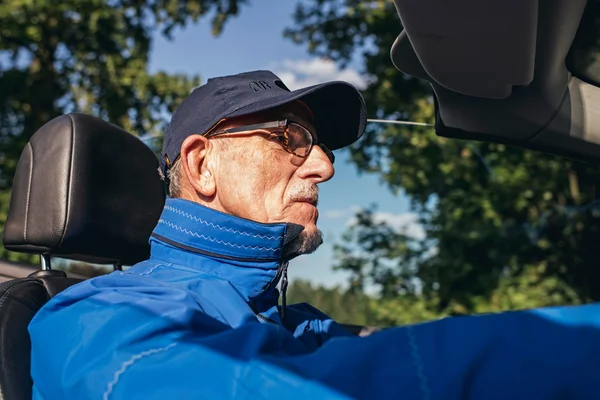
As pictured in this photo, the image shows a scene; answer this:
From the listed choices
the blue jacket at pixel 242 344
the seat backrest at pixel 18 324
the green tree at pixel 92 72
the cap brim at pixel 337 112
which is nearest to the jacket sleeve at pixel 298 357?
the blue jacket at pixel 242 344

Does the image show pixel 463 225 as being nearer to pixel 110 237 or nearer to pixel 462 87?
pixel 110 237

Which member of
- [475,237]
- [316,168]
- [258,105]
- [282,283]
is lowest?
[475,237]

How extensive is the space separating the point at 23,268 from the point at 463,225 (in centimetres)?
413

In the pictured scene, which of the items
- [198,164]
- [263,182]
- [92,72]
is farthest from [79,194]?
[92,72]

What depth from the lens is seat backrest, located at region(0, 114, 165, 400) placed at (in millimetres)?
1987

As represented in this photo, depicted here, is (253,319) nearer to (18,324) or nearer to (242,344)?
(242,344)

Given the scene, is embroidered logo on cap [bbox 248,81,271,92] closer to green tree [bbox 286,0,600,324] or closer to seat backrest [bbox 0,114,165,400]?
seat backrest [bbox 0,114,165,400]

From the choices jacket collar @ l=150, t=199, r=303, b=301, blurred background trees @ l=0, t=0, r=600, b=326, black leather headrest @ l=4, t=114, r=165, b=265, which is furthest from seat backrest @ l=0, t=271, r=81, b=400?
blurred background trees @ l=0, t=0, r=600, b=326

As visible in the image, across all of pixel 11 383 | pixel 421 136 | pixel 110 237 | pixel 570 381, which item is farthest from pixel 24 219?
pixel 421 136

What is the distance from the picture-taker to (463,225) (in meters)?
5.75

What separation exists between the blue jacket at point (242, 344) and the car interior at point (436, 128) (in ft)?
1.22

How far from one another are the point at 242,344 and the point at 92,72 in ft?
27.9

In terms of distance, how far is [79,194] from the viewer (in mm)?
1997

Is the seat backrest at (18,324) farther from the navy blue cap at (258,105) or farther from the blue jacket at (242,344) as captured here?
the navy blue cap at (258,105)
